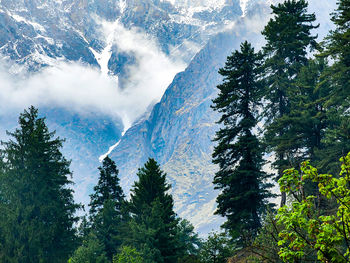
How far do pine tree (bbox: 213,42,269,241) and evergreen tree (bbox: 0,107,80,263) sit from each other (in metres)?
12.6

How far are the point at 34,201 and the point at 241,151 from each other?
16.1 meters

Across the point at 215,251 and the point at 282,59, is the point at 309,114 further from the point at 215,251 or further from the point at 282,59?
the point at 215,251

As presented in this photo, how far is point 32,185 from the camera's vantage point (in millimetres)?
26281

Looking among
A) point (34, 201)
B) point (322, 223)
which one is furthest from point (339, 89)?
Result: point (34, 201)

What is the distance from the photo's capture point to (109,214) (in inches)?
1335

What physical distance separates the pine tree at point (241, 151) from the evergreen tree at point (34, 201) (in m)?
12.6

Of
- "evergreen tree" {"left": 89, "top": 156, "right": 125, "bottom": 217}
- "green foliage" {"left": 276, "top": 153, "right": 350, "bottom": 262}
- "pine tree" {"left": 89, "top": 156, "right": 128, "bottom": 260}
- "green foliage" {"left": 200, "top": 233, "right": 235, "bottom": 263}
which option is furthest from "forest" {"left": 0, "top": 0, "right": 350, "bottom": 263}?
"green foliage" {"left": 276, "top": 153, "right": 350, "bottom": 262}

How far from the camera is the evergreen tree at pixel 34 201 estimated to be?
23.9m

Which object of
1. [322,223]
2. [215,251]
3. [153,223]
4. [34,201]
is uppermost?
[34,201]

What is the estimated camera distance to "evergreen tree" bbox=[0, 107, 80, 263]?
23.9m

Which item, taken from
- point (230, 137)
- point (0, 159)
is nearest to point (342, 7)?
point (230, 137)

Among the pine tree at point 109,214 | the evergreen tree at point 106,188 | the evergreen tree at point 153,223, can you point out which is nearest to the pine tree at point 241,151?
the evergreen tree at point 153,223

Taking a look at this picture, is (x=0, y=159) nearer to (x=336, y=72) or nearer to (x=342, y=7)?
(x=336, y=72)

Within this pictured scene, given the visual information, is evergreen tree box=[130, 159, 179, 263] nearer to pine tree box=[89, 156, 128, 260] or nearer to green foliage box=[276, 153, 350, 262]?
pine tree box=[89, 156, 128, 260]
